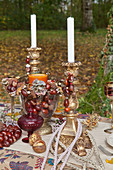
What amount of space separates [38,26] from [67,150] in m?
6.61

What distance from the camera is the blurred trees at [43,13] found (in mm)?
6840

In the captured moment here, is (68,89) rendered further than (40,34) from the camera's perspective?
No

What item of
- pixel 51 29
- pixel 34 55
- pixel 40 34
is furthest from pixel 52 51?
pixel 34 55

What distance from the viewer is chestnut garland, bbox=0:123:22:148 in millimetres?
984

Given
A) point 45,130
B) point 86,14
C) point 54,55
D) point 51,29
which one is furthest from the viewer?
point 51,29

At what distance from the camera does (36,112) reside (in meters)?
1.02

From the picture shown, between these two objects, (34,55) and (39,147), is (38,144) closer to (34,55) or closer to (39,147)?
(39,147)

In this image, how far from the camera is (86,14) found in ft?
21.8

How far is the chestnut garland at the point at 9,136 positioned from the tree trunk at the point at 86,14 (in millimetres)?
5919

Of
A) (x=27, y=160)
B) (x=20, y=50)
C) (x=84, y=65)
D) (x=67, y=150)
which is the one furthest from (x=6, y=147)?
(x=20, y=50)

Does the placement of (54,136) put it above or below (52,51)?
below

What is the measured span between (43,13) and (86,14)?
1199 millimetres

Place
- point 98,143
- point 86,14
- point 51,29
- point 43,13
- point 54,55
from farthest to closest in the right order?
point 51,29, point 43,13, point 86,14, point 54,55, point 98,143

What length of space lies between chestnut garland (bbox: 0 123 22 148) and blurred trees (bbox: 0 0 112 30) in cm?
600
